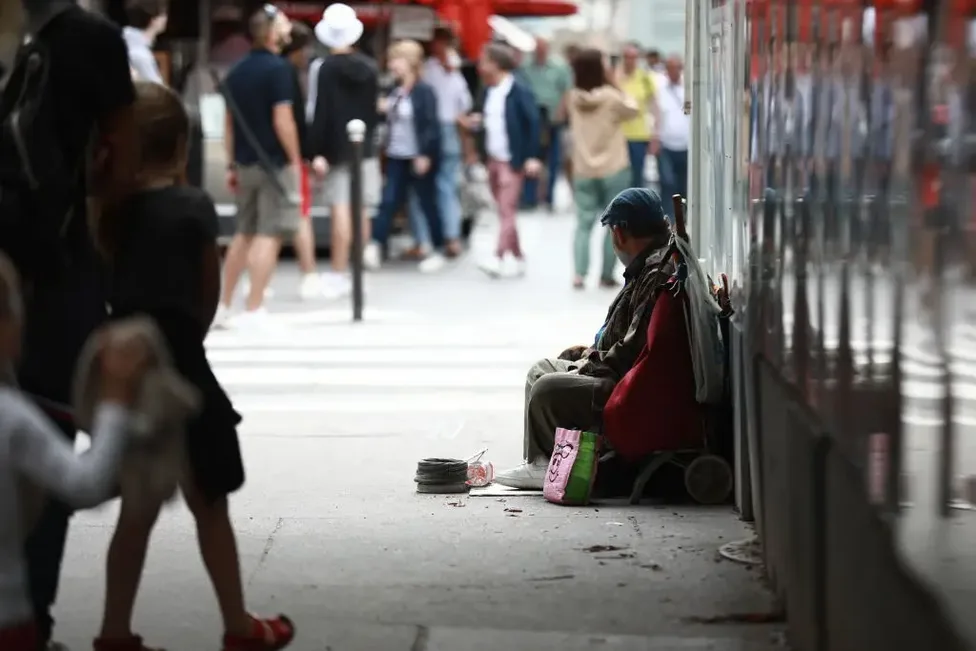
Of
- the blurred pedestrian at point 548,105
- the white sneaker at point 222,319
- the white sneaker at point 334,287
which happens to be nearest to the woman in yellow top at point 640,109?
the blurred pedestrian at point 548,105

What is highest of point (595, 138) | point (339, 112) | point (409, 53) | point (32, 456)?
point (409, 53)

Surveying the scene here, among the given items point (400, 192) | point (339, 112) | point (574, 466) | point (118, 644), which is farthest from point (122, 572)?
point (400, 192)

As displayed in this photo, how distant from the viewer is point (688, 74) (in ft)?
29.8

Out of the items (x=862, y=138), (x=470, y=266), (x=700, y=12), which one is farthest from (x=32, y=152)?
(x=470, y=266)

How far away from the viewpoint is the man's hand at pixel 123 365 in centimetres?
379

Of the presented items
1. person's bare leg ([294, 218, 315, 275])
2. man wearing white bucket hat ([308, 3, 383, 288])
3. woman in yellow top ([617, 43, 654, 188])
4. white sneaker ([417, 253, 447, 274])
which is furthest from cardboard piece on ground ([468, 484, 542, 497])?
woman in yellow top ([617, 43, 654, 188])

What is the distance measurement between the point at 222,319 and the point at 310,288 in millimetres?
1909

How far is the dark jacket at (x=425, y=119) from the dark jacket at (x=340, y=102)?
1.30 meters

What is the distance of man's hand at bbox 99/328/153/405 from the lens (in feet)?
12.4

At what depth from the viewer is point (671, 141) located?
702 inches

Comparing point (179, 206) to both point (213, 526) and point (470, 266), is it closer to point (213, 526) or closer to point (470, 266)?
point (213, 526)

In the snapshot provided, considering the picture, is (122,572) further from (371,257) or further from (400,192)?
(400,192)

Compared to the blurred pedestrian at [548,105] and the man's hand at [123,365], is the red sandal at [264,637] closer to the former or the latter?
the man's hand at [123,365]

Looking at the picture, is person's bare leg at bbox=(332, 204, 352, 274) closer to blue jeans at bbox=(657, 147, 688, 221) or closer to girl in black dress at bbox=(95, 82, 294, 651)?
blue jeans at bbox=(657, 147, 688, 221)
